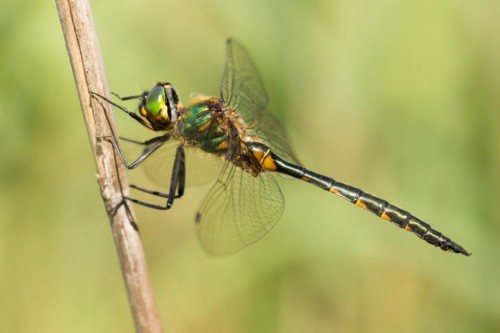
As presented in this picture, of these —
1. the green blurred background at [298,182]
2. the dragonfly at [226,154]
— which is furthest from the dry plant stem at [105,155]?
the green blurred background at [298,182]

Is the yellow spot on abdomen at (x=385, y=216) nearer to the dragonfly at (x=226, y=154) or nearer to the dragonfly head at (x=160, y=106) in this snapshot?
the dragonfly at (x=226, y=154)

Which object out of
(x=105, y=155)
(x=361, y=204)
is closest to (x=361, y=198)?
(x=361, y=204)

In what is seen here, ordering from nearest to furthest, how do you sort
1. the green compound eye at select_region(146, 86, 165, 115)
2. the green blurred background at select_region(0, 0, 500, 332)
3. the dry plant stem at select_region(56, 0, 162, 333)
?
the dry plant stem at select_region(56, 0, 162, 333) → the green compound eye at select_region(146, 86, 165, 115) → the green blurred background at select_region(0, 0, 500, 332)

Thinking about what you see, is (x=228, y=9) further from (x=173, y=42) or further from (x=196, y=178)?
(x=196, y=178)

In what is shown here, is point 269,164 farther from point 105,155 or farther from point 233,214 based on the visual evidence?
point 105,155

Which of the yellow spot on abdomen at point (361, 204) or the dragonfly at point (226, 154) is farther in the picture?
the yellow spot on abdomen at point (361, 204)

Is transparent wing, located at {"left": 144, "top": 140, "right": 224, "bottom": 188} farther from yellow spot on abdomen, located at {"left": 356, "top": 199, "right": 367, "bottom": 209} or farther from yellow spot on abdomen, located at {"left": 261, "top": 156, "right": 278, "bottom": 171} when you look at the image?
yellow spot on abdomen, located at {"left": 356, "top": 199, "right": 367, "bottom": 209}

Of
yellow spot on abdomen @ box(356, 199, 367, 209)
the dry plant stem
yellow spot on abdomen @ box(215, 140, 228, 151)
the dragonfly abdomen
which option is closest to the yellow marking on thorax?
yellow spot on abdomen @ box(215, 140, 228, 151)
